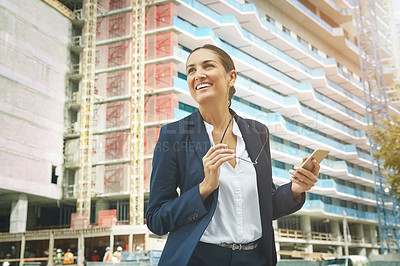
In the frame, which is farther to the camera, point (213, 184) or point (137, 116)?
point (137, 116)

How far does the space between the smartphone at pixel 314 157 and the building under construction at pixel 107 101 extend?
2980 cm

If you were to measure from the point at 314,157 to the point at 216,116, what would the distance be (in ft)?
1.52

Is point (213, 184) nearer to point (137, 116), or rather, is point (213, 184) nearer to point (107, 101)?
point (137, 116)

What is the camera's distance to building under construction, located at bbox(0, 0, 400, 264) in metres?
34.1

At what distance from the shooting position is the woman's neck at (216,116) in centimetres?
213

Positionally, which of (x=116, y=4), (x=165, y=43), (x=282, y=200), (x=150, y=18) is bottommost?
(x=282, y=200)

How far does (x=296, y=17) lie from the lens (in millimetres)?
51625

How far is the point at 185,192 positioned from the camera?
1.97m

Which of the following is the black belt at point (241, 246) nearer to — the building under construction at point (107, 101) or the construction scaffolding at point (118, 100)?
the building under construction at point (107, 101)

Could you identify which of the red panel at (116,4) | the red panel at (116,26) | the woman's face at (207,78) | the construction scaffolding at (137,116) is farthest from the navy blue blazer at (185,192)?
the red panel at (116,4)

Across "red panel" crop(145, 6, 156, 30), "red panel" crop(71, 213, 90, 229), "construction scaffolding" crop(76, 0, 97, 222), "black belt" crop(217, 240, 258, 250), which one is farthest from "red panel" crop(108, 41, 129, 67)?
"black belt" crop(217, 240, 258, 250)

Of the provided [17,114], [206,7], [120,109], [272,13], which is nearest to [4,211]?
[17,114]

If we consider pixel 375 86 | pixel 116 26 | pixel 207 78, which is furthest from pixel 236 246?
pixel 375 86

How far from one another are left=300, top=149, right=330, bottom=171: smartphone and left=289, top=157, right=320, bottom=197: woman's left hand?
16 millimetres
